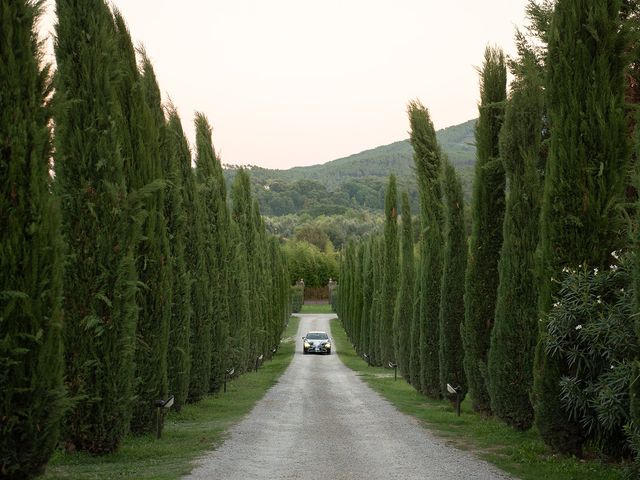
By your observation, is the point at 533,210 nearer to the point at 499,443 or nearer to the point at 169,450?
the point at 499,443

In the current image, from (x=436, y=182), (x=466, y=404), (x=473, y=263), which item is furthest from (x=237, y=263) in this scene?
(x=473, y=263)

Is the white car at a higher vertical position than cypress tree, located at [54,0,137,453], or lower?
lower

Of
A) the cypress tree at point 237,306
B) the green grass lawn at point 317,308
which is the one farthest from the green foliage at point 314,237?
the cypress tree at point 237,306

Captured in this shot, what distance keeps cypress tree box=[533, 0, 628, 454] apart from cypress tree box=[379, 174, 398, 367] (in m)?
23.9

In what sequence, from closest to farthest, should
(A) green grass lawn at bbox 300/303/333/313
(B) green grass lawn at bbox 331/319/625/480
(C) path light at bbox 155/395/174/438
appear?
(B) green grass lawn at bbox 331/319/625/480, (C) path light at bbox 155/395/174/438, (A) green grass lawn at bbox 300/303/333/313

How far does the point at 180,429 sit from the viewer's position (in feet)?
47.0

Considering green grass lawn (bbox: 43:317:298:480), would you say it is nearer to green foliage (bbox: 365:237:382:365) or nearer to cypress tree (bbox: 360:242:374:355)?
green foliage (bbox: 365:237:382:365)

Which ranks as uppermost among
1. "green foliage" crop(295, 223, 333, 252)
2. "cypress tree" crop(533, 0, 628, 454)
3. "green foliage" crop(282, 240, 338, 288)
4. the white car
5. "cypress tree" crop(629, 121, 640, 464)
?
"green foliage" crop(295, 223, 333, 252)

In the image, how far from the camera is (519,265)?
1341cm

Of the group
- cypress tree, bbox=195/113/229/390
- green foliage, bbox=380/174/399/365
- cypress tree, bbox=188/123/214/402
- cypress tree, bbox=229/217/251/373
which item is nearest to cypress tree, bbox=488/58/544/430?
cypress tree, bbox=188/123/214/402

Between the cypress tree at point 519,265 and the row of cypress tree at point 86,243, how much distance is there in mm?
5986

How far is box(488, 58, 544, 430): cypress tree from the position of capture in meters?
13.3

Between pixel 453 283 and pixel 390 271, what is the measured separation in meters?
17.0

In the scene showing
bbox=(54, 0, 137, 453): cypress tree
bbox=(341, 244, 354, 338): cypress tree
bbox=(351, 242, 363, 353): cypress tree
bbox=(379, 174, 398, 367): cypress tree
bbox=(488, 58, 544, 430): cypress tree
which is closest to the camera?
bbox=(54, 0, 137, 453): cypress tree
